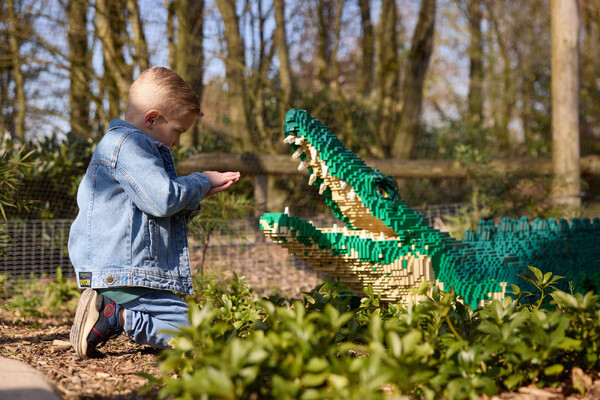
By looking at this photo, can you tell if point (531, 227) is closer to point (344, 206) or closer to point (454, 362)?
point (344, 206)

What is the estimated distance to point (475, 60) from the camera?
505 inches

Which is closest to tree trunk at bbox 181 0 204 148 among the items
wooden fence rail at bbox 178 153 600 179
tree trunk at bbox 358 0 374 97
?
wooden fence rail at bbox 178 153 600 179

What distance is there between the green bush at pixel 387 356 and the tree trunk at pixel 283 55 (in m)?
4.92

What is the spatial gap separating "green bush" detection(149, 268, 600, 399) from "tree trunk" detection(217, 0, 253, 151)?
4.48m

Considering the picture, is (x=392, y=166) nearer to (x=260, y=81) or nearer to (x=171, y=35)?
(x=260, y=81)

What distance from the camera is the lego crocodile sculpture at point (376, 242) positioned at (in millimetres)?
2523

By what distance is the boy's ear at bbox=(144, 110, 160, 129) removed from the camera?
237 cm

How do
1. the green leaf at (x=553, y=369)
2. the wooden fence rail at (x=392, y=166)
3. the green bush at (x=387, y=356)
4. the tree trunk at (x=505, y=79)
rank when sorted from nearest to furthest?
1. the green bush at (x=387, y=356)
2. the green leaf at (x=553, y=369)
3. the wooden fence rail at (x=392, y=166)
4. the tree trunk at (x=505, y=79)

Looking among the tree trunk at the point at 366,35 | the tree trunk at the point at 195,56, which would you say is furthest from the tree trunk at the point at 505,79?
the tree trunk at the point at 195,56

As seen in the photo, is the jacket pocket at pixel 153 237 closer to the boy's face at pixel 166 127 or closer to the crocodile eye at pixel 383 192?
the boy's face at pixel 166 127

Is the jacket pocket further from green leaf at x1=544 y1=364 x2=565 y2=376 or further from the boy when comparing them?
green leaf at x1=544 y1=364 x2=565 y2=376

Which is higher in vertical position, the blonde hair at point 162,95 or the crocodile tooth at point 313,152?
the blonde hair at point 162,95

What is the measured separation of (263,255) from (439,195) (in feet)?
8.36

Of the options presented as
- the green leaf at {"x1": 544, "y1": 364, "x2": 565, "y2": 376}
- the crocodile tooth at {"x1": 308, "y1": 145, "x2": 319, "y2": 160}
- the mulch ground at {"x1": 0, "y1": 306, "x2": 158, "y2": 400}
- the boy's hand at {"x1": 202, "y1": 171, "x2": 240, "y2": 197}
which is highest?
the crocodile tooth at {"x1": 308, "y1": 145, "x2": 319, "y2": 160}
